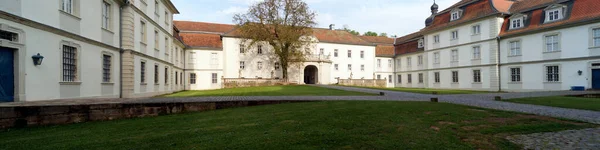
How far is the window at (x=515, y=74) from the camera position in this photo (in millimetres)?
27375

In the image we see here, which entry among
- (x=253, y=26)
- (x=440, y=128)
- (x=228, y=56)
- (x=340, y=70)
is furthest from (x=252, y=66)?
(x=440, y=128)

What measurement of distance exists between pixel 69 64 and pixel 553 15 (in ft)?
106

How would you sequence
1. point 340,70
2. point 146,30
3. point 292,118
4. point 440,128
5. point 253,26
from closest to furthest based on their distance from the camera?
point 440,128 → point 292,118 → point 146,30 → point 253,26 → point 340,70

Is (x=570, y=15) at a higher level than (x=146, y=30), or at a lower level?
higher

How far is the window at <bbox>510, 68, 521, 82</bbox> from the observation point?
89.8 feet

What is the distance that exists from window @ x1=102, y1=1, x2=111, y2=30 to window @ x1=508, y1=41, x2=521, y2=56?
31213 millimetres

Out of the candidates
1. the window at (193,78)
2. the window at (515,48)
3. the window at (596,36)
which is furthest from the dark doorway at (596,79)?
the window at (193,78)

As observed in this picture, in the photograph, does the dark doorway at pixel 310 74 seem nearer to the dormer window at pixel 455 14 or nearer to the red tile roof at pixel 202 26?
the red tile roof at pixel 202 26

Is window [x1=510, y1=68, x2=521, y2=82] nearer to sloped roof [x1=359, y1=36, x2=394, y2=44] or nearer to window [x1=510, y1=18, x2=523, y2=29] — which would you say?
window [x1=510, y1=18, x2=523, y2=29]

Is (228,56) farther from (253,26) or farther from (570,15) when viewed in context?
(570,15)

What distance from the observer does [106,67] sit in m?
14.9

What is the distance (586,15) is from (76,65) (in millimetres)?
31489

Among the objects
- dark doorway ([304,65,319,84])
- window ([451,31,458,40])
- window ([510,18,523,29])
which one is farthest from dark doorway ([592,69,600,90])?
dark doorway ([304,65,319,84])

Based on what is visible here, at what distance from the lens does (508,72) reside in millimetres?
28203
